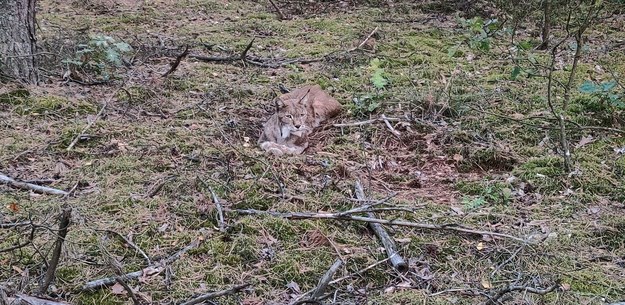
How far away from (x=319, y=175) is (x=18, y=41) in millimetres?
2948

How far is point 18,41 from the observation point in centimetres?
443

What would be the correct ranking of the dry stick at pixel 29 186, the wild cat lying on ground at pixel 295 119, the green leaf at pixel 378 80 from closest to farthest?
the dry stick at pixel 29 186
the wild cat lying on ground at pixel 295 119
the green leaf at pixel 378 80

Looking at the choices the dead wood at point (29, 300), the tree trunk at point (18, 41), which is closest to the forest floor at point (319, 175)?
the dead wood at point (29, 300)

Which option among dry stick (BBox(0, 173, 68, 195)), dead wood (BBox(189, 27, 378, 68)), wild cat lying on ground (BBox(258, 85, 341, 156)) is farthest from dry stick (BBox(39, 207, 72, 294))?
dead wood (BBox(189, 27, 378, 68))

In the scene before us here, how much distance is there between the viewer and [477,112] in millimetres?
4168

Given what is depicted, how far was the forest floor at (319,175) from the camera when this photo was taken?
92.4 inches

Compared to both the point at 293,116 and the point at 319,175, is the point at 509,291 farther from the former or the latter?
the point at 293,116

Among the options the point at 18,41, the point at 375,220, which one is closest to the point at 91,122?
the point at 18,41

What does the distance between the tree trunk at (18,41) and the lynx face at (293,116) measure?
2192 millimetres

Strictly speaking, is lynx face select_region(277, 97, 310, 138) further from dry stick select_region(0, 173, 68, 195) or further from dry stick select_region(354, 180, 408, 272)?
dry stick select_region(0, 173, 68, 195)

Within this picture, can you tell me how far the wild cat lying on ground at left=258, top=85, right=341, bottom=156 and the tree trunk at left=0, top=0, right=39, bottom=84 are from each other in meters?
2.18

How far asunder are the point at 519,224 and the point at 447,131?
118 centimetres

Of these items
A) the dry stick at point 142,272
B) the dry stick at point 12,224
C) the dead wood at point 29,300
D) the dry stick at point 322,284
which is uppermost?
the dry stick at point 322,284

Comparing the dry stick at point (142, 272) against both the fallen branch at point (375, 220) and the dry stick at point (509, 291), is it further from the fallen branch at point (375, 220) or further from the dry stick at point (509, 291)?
the dry stick at point (509, 291)
